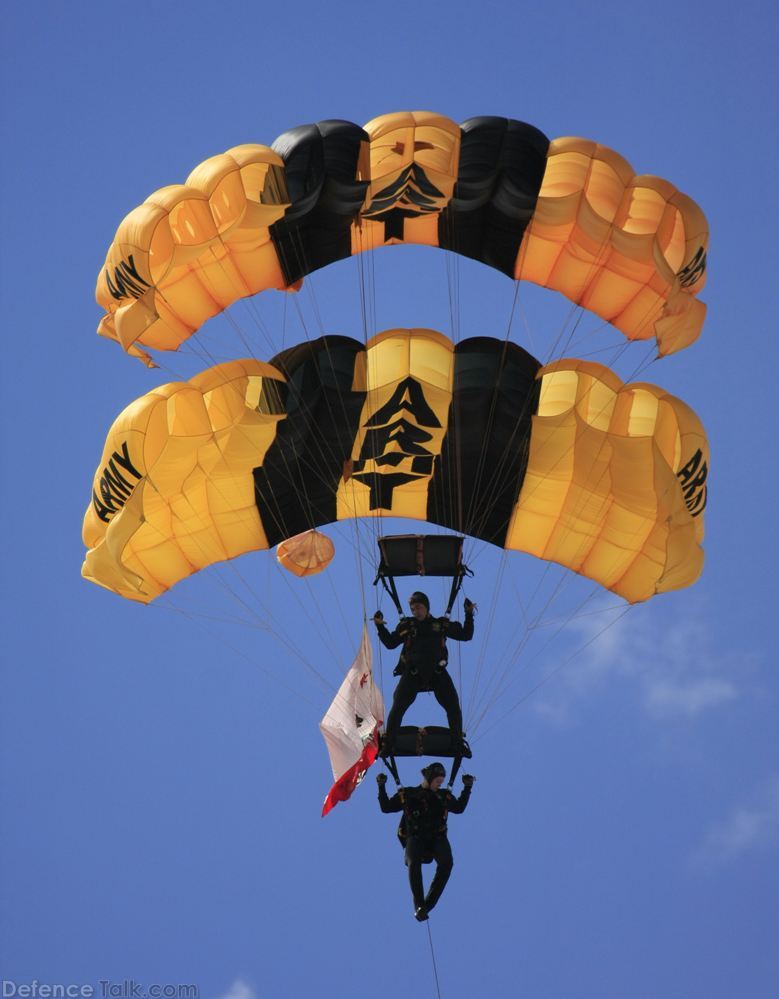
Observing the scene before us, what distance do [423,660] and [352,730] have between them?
1194 mm

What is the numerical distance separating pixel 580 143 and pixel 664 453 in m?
2.92

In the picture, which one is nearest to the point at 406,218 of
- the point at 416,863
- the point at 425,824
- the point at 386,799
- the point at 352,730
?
the point at 352,730

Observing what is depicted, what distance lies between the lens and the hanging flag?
19.0 meters

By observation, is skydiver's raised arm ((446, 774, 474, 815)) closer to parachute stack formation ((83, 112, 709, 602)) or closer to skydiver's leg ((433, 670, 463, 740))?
skydiver's leg ((433, 670, 463, 740))

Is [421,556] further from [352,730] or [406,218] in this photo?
[406,218]

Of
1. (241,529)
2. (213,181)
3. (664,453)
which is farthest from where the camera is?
(241,529)

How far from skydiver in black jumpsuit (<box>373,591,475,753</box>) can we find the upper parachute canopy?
124 inches

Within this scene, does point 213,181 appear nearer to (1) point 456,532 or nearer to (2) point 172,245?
(2) point 172,245

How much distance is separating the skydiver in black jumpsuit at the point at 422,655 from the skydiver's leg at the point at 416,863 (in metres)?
0.94

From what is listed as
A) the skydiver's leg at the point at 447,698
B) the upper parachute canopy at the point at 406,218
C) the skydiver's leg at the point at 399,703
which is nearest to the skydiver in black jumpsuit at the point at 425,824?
the skydiver's leg at the point at 399,703

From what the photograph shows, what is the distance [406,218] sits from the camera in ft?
62.1

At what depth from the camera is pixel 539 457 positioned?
1927 cm

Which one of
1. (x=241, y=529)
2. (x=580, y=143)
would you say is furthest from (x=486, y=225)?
(x=241, y=529)

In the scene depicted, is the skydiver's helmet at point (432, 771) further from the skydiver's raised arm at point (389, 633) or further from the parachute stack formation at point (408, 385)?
the parachute stack formation at point (408, 385)
